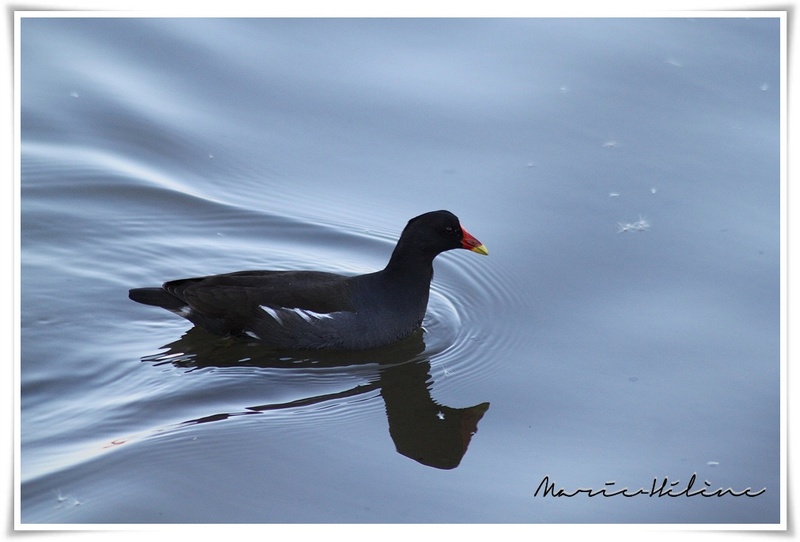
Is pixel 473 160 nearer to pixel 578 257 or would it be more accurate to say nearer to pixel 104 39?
pixel 578 257

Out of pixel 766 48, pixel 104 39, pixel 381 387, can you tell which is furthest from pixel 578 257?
pixel 104 39

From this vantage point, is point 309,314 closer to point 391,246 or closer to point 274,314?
point 274,314

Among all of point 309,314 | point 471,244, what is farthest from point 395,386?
point 471,244

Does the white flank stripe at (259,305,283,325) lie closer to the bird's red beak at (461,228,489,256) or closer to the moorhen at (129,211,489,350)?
the moorhen at (129,211,489,350)
